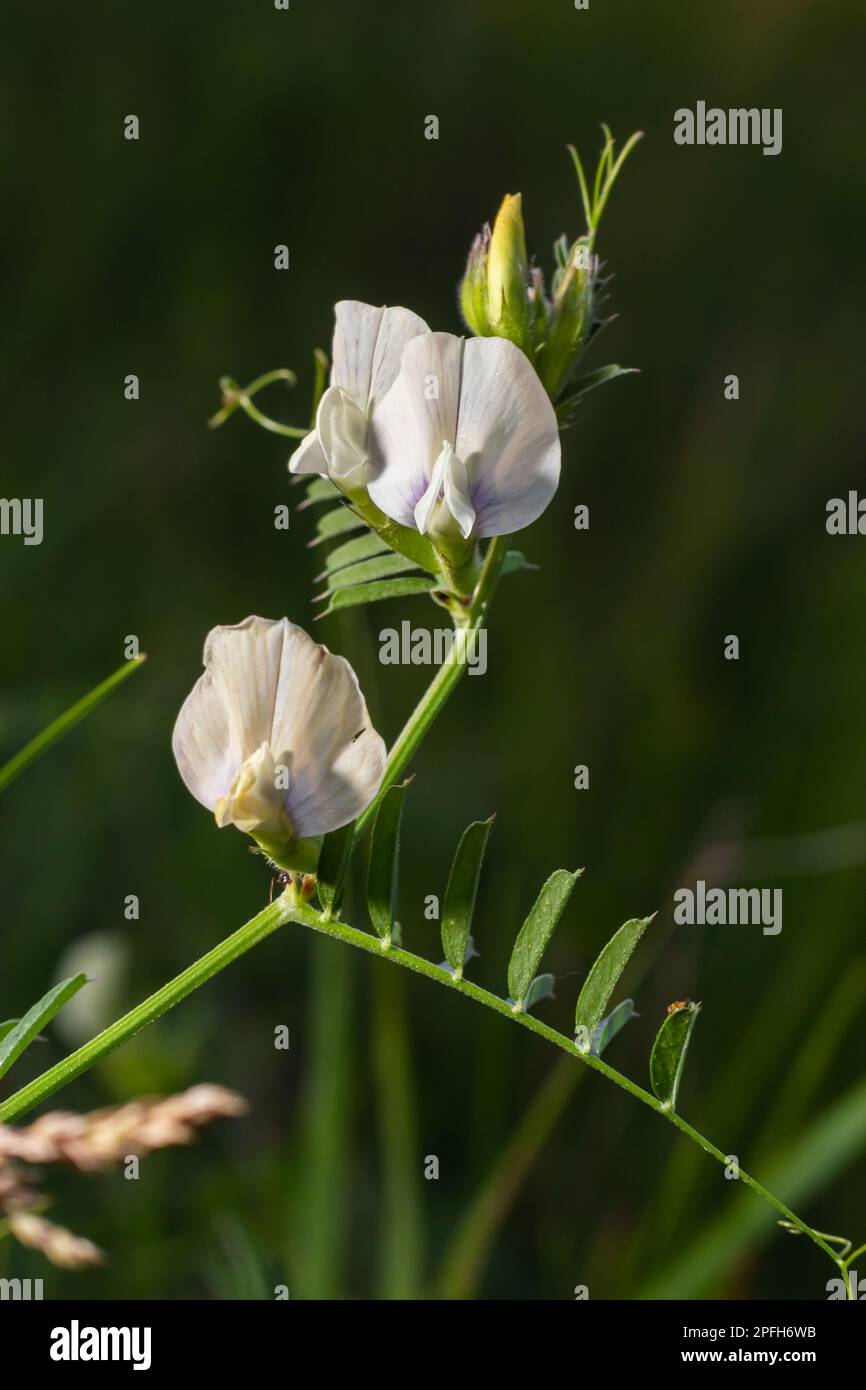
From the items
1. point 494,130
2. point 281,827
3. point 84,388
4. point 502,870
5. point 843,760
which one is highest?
point 494,130

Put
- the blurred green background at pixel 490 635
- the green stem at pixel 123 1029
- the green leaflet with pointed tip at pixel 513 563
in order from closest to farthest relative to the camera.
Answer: the green stem at pixel 123 1029 < the green leaflet with pointed tip at pixel 513 563 < the blurred green background at pixel 490 635

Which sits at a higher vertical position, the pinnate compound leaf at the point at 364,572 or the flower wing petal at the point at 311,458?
the flower wing petal at the point at 311,458

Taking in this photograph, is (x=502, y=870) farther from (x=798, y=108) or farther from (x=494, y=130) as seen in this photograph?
(x=798, y=108)

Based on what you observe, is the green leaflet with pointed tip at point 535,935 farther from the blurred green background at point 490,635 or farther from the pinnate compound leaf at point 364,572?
the blurred green background at point 490,635

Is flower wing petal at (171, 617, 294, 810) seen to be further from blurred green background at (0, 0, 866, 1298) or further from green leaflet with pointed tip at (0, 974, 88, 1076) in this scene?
blurred green background at (0, 0, 866, 1298)

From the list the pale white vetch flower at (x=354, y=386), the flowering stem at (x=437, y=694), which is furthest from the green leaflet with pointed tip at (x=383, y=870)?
the pale white vetch flower at (x=354, y=386)

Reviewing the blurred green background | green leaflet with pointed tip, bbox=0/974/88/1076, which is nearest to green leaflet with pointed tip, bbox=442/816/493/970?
green leaflet with pointed tip, bbox=0/974/88/1076

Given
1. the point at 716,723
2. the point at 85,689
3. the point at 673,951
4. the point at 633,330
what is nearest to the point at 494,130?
the point at 633,330
